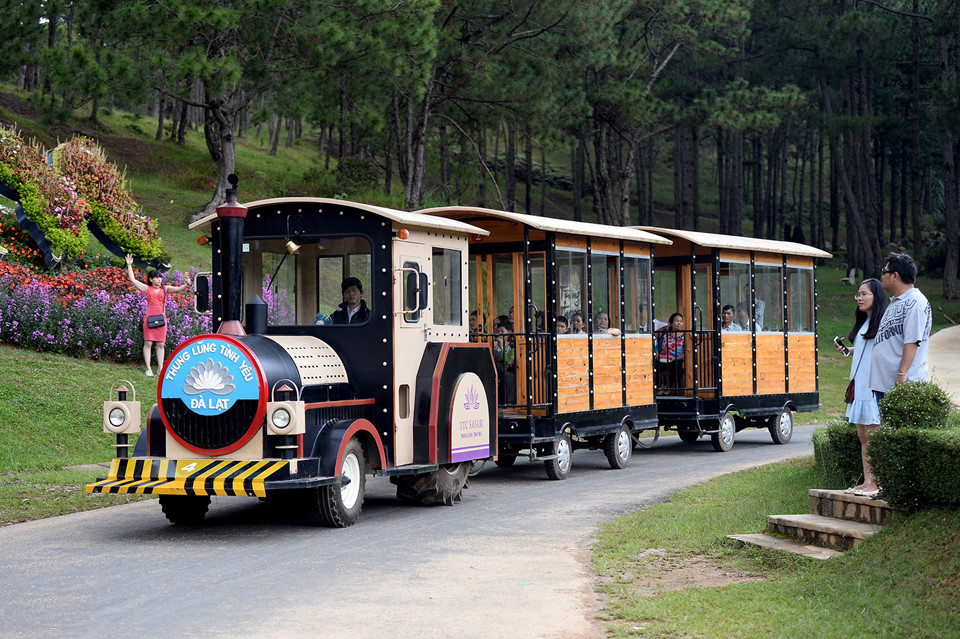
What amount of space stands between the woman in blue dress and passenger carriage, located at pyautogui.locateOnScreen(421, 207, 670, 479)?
535 centimetres

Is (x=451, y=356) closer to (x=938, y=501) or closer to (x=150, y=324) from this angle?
(x=938, y=501)

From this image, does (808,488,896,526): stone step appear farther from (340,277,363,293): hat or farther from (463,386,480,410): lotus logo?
(340,277,363,293): hat

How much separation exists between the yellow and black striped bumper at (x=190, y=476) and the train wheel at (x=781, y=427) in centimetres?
1242

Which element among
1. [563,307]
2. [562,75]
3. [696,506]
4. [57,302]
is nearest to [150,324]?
[57,302]

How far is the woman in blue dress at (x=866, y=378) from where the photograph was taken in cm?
934

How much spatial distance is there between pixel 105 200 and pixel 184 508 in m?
14.5

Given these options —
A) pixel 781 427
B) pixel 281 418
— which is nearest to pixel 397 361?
pixel 281 418

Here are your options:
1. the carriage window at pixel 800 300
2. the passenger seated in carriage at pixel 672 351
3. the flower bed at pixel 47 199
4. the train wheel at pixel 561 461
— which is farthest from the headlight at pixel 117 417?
the carriage window at pixel 800 300

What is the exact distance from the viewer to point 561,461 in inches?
602

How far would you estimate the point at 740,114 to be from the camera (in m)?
40.6

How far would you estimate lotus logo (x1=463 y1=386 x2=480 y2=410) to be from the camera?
1252 cm

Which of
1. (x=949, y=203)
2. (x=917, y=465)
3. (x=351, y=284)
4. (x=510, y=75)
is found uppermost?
(x=510, y=75)

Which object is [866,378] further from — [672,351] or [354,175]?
[354,175]

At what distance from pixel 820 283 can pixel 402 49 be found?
27299 millimetres
